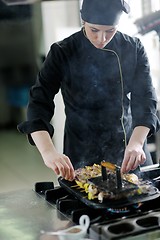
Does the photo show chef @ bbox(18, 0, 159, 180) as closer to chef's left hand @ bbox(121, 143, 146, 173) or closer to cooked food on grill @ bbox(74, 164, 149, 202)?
chef's left hand @ bbox(121, 143, 146, 173)

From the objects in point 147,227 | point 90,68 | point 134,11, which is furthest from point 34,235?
point 134,11

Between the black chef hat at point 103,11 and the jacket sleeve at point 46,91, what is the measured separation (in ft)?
0.53

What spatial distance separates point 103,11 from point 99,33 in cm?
7

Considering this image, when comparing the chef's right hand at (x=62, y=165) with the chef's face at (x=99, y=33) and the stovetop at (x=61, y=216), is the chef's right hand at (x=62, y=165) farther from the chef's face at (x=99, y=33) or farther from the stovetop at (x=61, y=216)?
the chef's face at (x=99, y=33)

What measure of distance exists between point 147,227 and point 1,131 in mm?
1325

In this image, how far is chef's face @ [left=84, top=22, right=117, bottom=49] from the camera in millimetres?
1269

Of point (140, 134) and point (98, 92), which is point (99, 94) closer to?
point (98, 92)

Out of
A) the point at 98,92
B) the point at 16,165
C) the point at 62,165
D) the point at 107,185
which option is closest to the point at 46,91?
the point at 98,92

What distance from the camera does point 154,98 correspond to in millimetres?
1353

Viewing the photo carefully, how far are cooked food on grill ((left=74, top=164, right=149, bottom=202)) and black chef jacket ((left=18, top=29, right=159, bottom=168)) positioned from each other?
0.22 meters

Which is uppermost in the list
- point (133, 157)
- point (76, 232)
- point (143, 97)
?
point (143, 97)

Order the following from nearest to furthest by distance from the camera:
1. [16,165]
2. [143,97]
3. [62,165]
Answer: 1. [62,165]
2. [143,97]
3. [16,165]

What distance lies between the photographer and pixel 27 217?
3.45 feet

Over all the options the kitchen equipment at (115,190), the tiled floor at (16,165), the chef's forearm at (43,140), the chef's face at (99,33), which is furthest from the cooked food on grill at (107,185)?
the tiled floor at (16,165)
